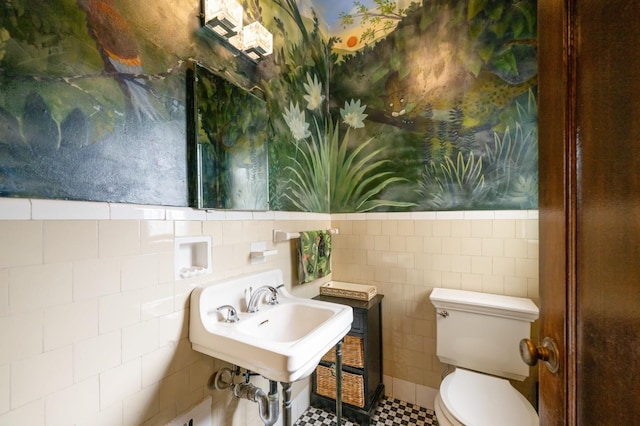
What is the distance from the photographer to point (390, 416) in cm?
182

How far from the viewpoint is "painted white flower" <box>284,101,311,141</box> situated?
1.79 metres

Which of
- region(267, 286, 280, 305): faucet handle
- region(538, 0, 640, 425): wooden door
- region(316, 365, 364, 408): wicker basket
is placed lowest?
region(316, 365, 364, 408): wicker basket

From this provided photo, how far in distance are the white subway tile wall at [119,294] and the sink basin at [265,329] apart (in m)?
0.07

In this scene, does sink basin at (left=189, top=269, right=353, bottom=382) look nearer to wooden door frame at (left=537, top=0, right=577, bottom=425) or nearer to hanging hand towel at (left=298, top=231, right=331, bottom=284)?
hanging hand towel at (left=298, top=231, right=331, bottom=284)

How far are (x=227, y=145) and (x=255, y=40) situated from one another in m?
0.59

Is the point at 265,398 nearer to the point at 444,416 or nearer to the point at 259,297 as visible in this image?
the point at 259,297

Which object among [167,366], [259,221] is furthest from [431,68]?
[167,366]

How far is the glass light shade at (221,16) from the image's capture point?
45.9 inches

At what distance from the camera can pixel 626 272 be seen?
37 cm

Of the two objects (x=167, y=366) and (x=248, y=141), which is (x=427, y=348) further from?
(x=248, y=141)

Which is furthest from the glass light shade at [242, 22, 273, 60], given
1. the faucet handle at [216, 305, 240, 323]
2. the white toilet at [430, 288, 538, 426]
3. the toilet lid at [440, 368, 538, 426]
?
the toilet lid at [440, 368, 538, 426]

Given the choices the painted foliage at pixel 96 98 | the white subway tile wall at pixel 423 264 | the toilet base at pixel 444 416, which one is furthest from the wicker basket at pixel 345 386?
the painted foliage at pixel 96 98

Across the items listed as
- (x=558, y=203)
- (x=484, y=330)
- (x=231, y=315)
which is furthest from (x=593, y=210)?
(x=484, y=330)

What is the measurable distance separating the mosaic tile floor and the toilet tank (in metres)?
0.48
